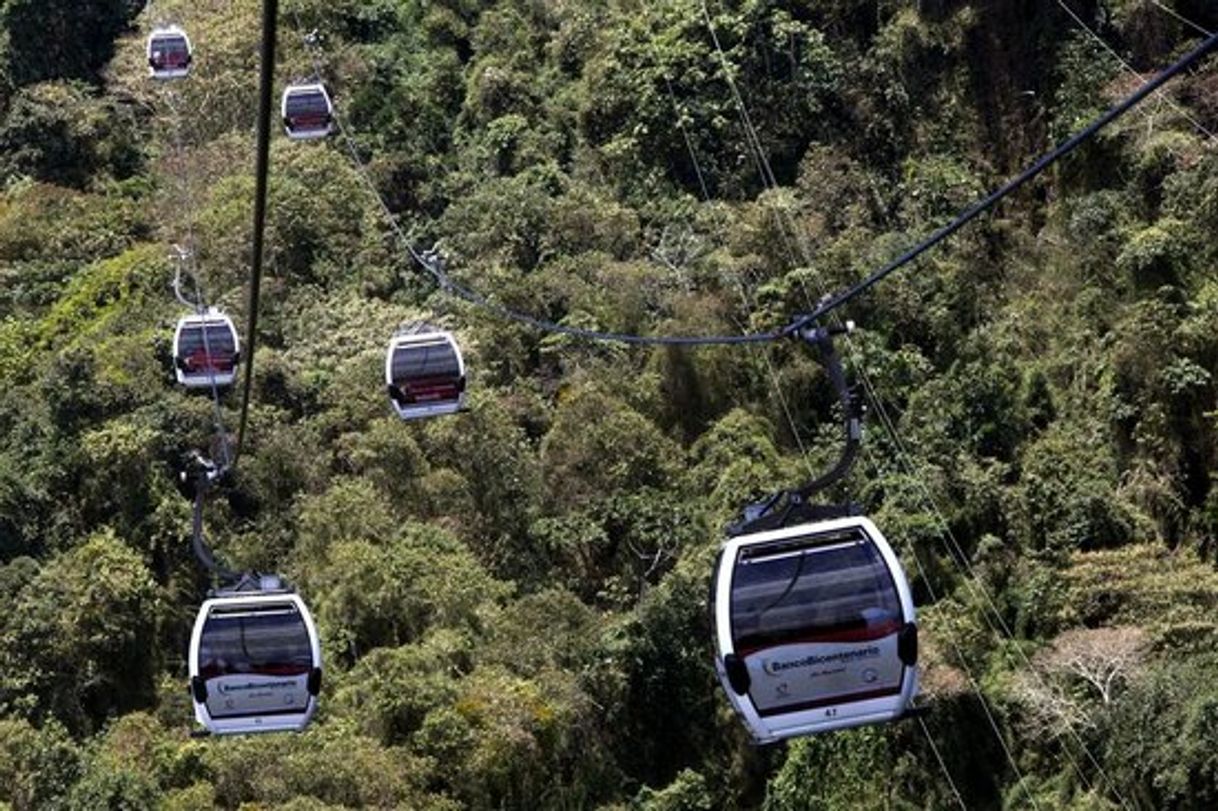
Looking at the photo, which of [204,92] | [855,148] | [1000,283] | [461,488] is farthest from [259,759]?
[204,92]

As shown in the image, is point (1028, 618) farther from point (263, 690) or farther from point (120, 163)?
point (120, 163)

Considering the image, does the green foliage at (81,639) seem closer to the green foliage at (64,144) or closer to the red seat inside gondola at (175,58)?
the red seat inside gondola at (175,58)

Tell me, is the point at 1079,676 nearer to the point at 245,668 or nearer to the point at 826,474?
the point at 245,668

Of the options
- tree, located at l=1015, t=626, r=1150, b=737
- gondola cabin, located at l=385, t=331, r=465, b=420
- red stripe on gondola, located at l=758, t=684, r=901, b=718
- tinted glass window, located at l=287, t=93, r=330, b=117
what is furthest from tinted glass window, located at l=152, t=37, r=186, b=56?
red stripe on gondola, located at l=758, t=684, r=901, b=718

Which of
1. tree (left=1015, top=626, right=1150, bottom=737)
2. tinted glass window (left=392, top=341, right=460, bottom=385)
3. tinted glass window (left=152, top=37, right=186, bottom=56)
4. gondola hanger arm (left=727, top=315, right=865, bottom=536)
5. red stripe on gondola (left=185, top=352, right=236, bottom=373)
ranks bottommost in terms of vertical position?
tree (left=1015, top=626, right=1150, bottom=737)

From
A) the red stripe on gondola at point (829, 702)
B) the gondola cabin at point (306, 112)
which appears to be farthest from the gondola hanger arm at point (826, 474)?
the gondola cabin at point (306, 112)

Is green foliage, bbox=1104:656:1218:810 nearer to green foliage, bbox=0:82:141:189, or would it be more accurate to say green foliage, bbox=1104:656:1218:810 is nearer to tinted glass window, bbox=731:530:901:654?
tinted glass window, bbox=731:530:901:654
